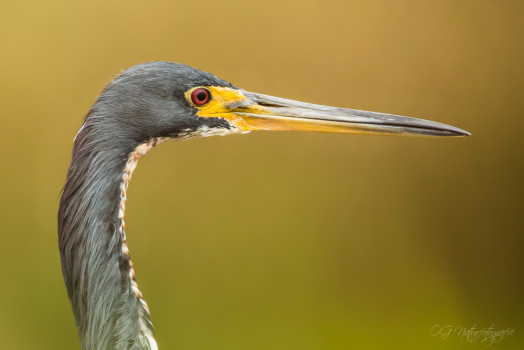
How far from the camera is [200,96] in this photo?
4.14ft

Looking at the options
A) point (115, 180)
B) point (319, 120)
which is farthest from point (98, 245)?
point (319, 120)

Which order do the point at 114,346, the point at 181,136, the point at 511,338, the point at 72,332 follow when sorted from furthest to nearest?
the point at 511,338, the point at 72,332, the point at 181,136, the point at 114,346

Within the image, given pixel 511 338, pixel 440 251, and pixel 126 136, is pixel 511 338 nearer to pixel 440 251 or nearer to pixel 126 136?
pixel 440 251

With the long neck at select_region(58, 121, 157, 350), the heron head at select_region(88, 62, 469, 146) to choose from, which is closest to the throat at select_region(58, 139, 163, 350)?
the long neck at select_region(58, 121, 157, 350)

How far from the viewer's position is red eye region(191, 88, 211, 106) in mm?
1251

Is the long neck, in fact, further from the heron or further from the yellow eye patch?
the yellow eye patch

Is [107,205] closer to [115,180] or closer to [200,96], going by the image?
[115,180]

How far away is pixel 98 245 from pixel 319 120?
24.5 inches

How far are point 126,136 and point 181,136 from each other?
15 centimetres

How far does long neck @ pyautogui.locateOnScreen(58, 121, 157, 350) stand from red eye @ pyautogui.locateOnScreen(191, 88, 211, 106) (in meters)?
0.19

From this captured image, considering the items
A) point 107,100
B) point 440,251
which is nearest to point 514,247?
point 440,251

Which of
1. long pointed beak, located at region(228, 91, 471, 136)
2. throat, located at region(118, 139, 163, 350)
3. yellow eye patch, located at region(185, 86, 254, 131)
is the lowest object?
throat, located at region(118, 139, 163, 350)

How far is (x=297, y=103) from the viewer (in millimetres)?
1359

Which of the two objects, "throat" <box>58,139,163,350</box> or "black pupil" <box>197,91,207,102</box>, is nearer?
"throat" <box>58,139,163,350</box>
